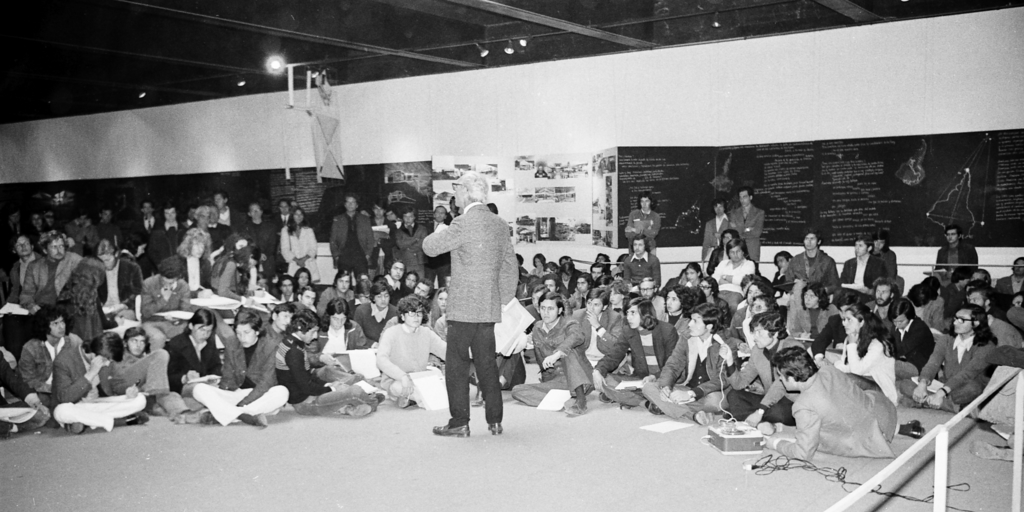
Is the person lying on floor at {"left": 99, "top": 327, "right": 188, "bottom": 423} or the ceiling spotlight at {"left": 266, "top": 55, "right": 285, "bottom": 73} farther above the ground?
the ceiling spotlight at {"left": 266, "top": 55, "right": 285, "bottom": 73}

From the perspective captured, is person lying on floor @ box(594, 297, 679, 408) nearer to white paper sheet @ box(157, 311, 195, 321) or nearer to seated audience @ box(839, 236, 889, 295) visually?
seated audience @ box(839, 236, 889, 295)

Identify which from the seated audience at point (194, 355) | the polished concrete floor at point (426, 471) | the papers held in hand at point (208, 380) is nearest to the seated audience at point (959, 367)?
the polished concrete floor at point (426, 471)

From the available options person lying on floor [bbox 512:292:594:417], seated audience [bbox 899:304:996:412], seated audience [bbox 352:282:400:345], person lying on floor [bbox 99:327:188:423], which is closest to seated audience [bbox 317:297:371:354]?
seated audience [bbox 352:282:400:345]

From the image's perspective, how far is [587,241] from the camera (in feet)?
37.9

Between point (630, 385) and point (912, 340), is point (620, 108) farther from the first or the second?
point (630, 385)

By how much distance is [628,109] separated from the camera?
36.5 ft

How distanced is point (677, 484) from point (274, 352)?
332 cm

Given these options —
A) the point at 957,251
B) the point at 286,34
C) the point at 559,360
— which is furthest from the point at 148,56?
the point at 957,251

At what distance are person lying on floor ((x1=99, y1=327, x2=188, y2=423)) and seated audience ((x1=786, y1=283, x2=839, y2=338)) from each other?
18.9ft

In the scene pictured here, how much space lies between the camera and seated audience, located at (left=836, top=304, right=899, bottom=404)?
5879mm

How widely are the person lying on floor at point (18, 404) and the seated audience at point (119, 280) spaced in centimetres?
183

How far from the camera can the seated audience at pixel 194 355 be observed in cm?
640

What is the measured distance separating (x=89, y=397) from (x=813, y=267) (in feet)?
24.4

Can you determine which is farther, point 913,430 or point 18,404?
point 18,404
